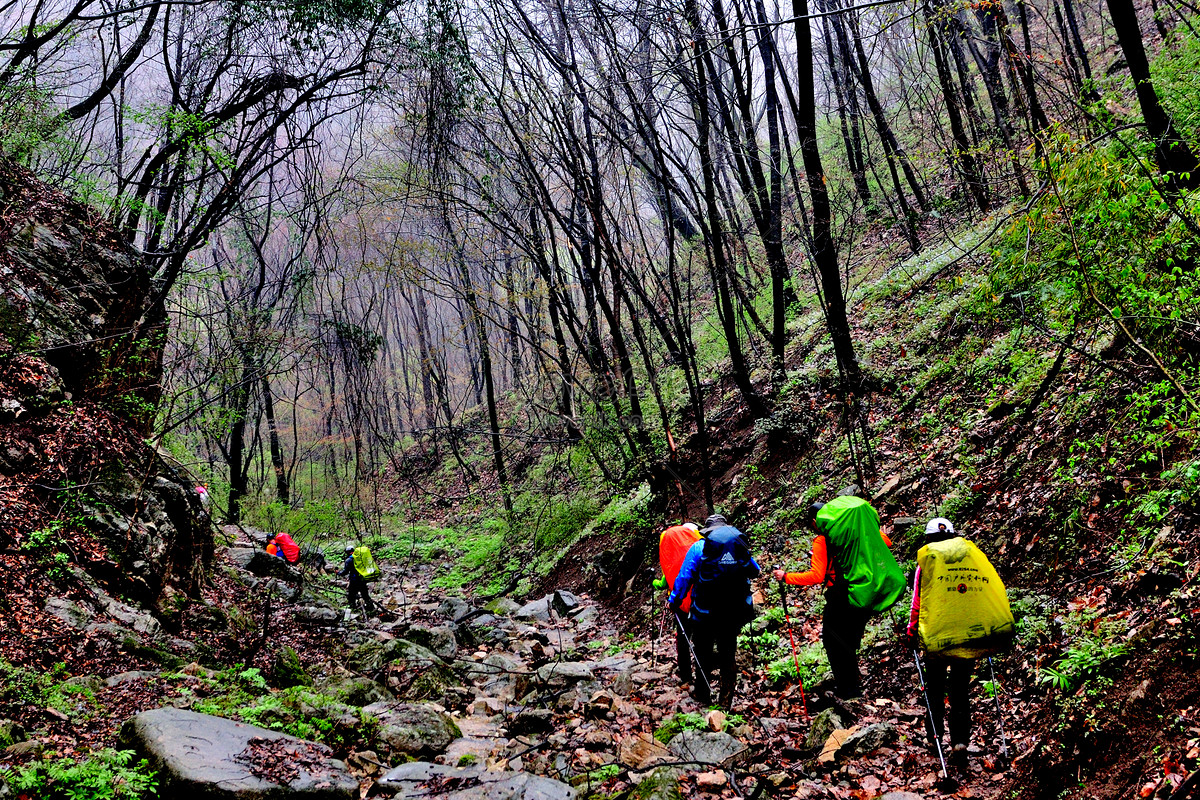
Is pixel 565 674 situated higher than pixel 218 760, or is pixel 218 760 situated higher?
pixel 218 760

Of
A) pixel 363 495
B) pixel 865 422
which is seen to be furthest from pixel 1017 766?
pixel 363 495

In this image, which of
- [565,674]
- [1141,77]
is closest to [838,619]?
[565,674]

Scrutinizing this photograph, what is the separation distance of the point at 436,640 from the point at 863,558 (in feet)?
21.8

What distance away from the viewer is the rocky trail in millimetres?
4445

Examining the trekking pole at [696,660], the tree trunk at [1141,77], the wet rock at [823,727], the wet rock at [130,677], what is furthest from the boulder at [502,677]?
the tree trunk at [1141,77]

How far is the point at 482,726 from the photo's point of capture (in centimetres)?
679

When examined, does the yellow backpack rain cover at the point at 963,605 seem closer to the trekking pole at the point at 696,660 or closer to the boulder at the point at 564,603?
the trekking pole at the point at 696,660

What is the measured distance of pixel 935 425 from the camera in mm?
8594

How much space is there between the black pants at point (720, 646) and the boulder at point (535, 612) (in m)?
5.97

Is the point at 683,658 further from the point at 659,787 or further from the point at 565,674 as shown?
the point at 659,787

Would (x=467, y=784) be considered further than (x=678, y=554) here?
No

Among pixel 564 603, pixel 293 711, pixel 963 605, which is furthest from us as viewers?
pixel 564 603

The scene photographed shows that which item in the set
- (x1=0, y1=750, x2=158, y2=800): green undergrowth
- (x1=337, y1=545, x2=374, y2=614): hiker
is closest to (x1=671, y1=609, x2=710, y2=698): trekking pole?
(x1=0, y1=750, x2=158, y2=800): green undergrowth

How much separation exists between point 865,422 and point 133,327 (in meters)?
10.5
